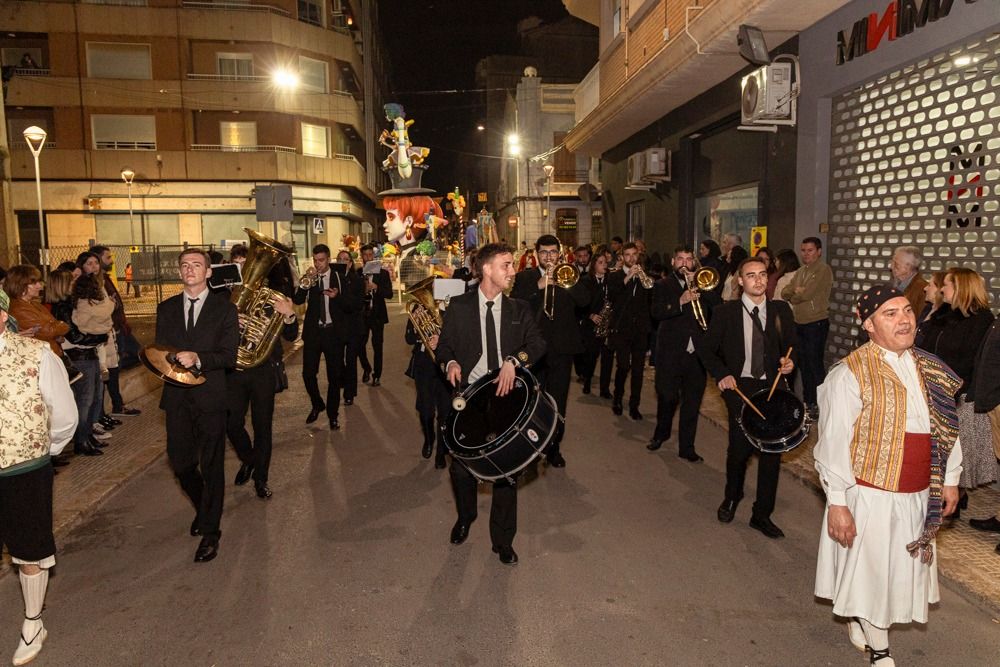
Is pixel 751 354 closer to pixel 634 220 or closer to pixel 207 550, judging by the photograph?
pixel 207 550

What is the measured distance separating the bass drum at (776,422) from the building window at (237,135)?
A: 114 ft

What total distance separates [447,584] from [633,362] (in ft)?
16.6

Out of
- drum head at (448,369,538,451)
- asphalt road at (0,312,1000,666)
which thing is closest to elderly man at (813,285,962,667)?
asphalt road at (0,312,1000,666)

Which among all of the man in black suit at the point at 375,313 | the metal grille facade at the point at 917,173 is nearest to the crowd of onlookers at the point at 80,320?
the man in black suit at the point at 375,313

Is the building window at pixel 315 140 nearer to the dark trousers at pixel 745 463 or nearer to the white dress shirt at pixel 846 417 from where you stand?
the dark trousers at pixel 745 463

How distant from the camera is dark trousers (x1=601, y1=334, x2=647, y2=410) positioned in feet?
29.4

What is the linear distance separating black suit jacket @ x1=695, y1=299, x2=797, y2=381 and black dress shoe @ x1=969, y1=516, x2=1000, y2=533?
187cm

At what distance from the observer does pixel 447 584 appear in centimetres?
463

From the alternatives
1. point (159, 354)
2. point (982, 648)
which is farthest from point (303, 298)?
point (982, 648)

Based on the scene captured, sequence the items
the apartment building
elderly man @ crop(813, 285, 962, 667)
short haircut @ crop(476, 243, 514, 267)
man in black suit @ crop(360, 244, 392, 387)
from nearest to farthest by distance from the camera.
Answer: elderly man @ crop(813, 285, 962, 667), short haircut @ crop(476, 243, 514, 267), man in black suit @ crop(360, 244, 392, 387), the apartment building

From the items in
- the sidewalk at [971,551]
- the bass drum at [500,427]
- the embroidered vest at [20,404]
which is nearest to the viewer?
the embroidered vest at [20,404]

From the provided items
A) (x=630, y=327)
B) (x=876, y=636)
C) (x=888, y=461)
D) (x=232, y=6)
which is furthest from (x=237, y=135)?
(x=876, y=636)

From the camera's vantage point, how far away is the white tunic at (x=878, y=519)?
326 cm

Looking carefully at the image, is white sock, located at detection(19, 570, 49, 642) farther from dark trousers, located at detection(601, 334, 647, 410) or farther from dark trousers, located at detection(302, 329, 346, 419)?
dark trousers, located at detection(601, 334, 647, 410)
